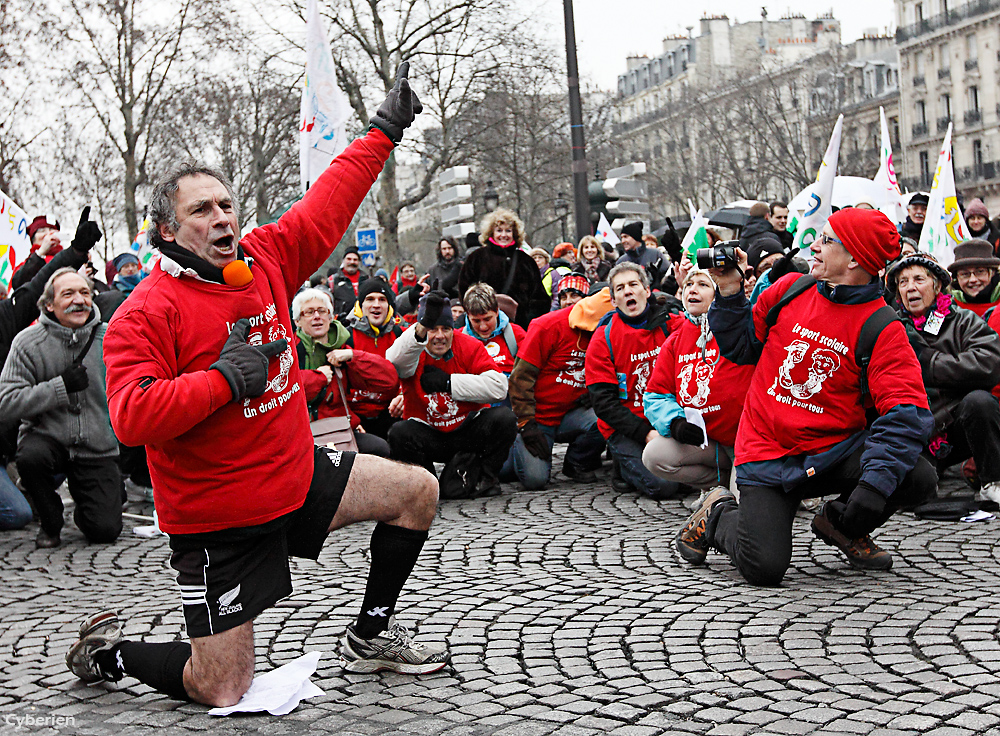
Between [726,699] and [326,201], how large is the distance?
7.65 feet

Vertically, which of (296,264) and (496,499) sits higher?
(296,264)

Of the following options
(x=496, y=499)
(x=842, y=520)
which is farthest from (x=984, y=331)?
(x=496, y=499)

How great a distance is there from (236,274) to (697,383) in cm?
377

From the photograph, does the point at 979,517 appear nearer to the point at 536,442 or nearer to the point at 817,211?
the point at 817,211

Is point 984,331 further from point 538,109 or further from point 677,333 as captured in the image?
point 538,109

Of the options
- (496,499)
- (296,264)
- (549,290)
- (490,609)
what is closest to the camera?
(296,264)

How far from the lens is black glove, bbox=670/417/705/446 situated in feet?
23.6

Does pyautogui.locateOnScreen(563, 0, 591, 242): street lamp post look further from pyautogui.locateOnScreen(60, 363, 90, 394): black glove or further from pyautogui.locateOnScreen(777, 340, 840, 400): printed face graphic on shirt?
pyautogui.locateOnScreen(777, 340, 840, 400): printed face graphic on shirt

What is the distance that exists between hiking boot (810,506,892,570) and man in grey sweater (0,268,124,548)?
4.52 metres

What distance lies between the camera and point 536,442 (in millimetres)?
9219

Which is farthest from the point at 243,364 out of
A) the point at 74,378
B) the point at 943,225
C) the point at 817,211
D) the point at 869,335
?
the point at 943,225

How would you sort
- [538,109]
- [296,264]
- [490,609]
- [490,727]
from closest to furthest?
[490,727]
[296,264]
[490,609]
[538,109]

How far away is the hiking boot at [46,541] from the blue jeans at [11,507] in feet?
1.22

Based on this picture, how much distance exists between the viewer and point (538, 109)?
37.0 metres
